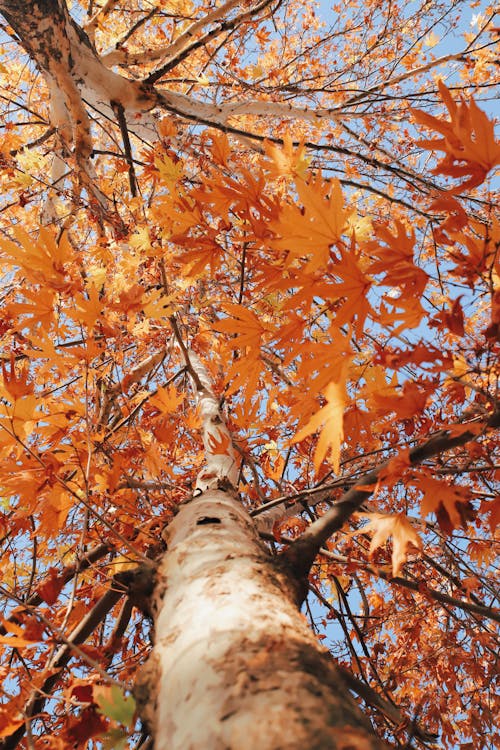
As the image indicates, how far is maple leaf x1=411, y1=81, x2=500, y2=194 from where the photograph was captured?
0.88 meters

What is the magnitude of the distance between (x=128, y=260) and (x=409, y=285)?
2055 mm

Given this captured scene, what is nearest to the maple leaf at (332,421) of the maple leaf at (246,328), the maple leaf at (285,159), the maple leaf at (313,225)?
the maple leaf at (313,225)

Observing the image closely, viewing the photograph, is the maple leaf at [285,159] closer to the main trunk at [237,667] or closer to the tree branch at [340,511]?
the tree branch at [340,511]

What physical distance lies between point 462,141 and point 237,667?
1.01m

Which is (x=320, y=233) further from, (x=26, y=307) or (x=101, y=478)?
(x=101, y=478)

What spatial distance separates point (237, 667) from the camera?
0.56m

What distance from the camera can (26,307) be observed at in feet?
4.49

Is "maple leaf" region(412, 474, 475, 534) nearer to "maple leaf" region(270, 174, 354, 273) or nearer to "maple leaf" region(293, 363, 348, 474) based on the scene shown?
"maple leaf" region(293, 363, 348, 474)

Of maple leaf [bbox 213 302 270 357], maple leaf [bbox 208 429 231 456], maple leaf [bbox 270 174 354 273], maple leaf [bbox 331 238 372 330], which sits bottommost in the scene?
maple leaf [bbox 331 238 372 330]

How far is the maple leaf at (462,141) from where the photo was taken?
2.88 ft

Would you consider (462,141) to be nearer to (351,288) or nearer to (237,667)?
(351,288)

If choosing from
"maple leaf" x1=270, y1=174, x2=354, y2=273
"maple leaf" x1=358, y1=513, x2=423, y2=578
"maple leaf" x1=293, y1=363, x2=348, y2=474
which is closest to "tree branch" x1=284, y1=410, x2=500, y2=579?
"maple leaf" x1=358, y1=513, x2=423, y2=578

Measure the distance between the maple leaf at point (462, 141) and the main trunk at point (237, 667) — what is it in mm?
897

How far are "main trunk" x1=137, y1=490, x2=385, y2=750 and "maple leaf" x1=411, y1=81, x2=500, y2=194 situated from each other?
2.94 feet
